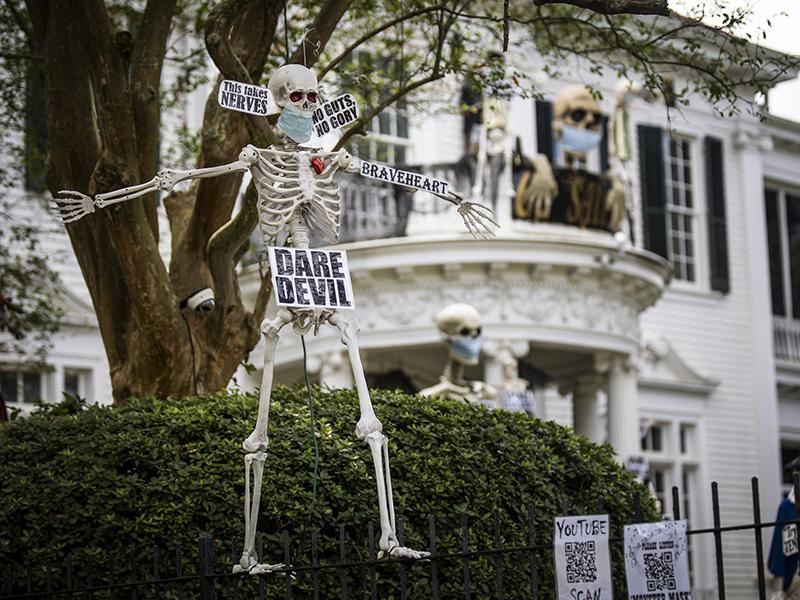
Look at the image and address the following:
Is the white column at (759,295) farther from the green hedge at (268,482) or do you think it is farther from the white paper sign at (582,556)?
the white paper sign at (582,556)

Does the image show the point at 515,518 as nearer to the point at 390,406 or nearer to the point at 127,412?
the point at 390,406

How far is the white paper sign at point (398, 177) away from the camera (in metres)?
6.76

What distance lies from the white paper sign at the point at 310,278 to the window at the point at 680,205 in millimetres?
17857

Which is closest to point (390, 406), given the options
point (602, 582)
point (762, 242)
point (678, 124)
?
point (602, 582)

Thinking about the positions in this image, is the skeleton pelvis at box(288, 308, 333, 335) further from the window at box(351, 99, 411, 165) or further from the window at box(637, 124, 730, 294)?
the window at box(637, 124, 730, 294)

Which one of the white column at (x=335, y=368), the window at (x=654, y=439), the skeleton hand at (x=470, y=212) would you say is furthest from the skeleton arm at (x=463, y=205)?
the window at (x=654, y=439)

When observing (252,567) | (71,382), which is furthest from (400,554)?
(71,382)

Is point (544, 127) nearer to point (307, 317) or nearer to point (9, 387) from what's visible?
point (9, 387)

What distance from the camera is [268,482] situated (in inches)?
292

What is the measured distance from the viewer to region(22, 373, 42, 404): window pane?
16953 mm

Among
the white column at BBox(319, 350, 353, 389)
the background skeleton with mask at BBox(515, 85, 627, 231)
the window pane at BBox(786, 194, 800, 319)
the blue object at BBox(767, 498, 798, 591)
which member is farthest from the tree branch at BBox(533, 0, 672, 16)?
the window pane at BBox(786, 194, 800, 319)

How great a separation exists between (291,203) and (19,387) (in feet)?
35.9

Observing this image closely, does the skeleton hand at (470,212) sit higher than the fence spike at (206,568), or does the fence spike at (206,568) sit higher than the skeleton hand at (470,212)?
the skeleton hand at (470,212)

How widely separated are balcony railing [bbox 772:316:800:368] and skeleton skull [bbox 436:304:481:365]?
47.8 ft
